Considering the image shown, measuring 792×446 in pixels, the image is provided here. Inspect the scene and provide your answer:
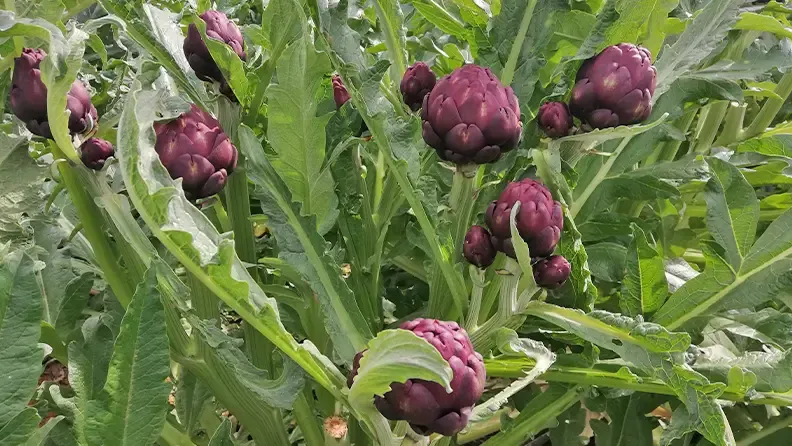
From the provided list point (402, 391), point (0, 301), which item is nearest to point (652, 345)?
point (402, 391)

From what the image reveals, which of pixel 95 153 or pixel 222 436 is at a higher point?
pixel 95 153

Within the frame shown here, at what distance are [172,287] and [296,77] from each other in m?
0.17

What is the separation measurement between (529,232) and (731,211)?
24 cm

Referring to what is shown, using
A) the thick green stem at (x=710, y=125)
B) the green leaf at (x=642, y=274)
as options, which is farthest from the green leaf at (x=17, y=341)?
the thick green stem at (x=710, y=125)

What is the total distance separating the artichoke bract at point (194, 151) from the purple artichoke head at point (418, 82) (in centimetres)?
17

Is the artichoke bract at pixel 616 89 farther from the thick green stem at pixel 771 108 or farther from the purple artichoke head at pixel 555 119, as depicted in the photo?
the thick green stem at pixel 771 108

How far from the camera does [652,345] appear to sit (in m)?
0.46

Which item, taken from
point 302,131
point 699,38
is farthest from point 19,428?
point 699,38

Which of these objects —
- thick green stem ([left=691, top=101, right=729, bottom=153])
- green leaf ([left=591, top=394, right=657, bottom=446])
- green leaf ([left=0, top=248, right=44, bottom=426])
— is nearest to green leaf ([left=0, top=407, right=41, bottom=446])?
green leaf ([left=0, top=248, right=44, bottom=426])

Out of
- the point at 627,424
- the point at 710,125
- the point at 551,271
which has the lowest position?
the point at 627,424

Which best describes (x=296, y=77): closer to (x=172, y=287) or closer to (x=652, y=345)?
(x=172, y=287)

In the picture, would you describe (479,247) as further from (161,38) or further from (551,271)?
(161,38)

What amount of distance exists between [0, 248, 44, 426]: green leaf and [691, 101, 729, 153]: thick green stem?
0.80 metres

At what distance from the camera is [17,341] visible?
1.36 ft
